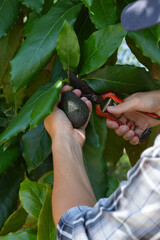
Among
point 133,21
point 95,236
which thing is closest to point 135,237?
point 95,236

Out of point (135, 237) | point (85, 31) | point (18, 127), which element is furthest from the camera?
point (85, 31)

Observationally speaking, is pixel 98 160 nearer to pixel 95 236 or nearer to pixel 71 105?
pixel 71 105

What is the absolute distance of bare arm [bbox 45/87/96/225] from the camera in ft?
3.15

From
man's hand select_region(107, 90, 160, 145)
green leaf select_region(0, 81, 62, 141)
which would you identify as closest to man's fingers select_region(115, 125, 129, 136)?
man's hand select_region(107, 90, 160, 145)

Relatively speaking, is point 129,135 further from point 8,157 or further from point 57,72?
point 8,157

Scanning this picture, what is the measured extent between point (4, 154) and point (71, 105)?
1.10 ft

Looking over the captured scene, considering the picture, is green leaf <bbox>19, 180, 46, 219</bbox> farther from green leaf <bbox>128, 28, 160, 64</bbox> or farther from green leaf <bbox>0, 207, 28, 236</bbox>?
green leaf <bbox>128, 28, 160, 64</bbox>

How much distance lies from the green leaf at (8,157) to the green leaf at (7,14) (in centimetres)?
41

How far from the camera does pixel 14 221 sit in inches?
54.3

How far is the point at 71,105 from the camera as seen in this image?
46.1 inches

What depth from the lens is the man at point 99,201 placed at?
755 mm

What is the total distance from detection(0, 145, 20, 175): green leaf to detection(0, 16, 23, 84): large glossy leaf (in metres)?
0.43

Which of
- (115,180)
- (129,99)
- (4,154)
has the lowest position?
(115,180)

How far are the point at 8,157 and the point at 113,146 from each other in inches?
18.8
